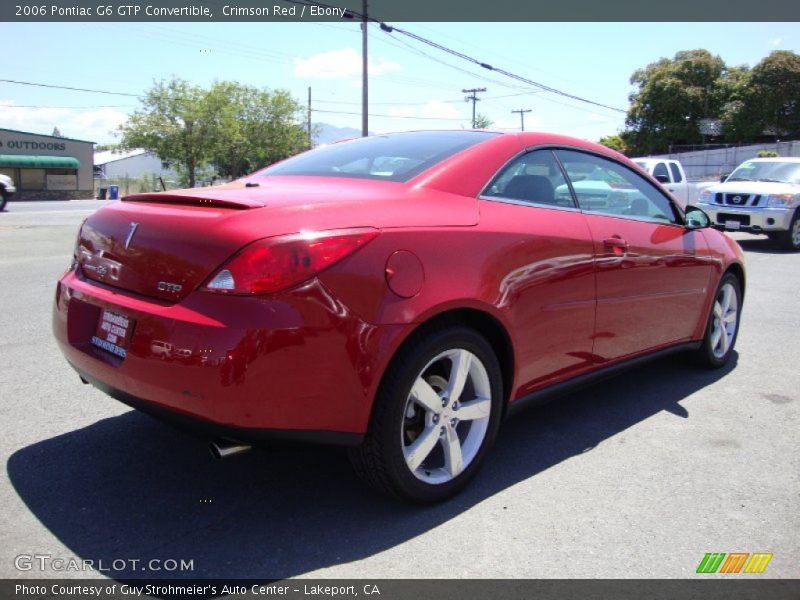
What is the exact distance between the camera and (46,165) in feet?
176

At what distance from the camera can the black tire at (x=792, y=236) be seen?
13.1 m

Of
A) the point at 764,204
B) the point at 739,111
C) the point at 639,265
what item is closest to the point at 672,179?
the point at 764,204

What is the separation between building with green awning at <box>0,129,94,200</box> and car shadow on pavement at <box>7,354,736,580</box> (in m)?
54.3

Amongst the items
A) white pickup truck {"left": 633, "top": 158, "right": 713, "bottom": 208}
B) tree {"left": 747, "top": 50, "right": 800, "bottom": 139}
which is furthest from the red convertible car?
tree {"left": 747, "top": 50, "right": 800, "bottom": 139}

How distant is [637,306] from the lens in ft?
12.6

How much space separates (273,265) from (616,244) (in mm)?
2088

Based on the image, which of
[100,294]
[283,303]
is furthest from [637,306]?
[100,294]

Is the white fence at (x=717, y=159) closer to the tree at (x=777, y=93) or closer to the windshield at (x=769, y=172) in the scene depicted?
the tree at (x=777, y=93)

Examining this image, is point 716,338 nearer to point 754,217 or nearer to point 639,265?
point 639,265

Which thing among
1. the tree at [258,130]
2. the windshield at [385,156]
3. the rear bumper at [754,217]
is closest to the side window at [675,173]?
the rear bumper at [754,217]

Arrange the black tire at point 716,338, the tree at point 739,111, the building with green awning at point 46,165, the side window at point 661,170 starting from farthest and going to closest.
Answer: the building with green awning at point 46,165, the tree at point 739,111, the side window at point 661,170, the black tire at point 716,338

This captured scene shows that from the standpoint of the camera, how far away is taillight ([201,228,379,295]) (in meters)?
2.32

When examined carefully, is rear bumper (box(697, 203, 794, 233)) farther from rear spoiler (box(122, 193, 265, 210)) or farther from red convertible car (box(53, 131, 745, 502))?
rear spoiler (box(122, 193, 265, 210))

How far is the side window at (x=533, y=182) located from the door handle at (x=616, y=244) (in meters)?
0.27
